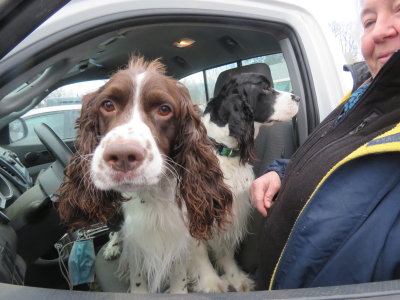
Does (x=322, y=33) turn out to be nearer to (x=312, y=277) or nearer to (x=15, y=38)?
(x=312, y=277)

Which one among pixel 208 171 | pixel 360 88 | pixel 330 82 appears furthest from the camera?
pixel 330 82

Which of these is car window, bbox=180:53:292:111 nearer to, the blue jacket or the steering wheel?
the steering wheel

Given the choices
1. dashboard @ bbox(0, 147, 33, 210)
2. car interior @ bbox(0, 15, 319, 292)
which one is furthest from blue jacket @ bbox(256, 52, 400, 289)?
dashboard @ bbox(0, 147, 33, 210)

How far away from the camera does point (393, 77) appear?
3.69 feet

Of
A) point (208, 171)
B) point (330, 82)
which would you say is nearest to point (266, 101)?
point (330, 82)

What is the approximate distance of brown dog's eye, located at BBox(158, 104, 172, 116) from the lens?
1.69 m

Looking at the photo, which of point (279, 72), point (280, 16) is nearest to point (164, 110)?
point (280, 16)

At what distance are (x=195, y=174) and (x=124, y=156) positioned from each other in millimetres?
626

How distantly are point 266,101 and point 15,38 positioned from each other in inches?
90.6

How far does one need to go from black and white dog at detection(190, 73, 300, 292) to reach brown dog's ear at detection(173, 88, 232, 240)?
2.02ft

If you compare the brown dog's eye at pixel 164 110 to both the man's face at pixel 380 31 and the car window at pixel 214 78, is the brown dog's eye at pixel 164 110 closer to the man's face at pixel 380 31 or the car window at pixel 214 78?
the man's face at pixel 380 31

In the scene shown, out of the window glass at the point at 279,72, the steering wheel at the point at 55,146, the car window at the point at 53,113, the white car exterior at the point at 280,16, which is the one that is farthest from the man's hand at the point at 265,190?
the car window at the point at 53,113

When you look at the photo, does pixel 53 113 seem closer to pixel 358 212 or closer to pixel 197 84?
pixel 197 84

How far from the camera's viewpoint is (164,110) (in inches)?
67.2
